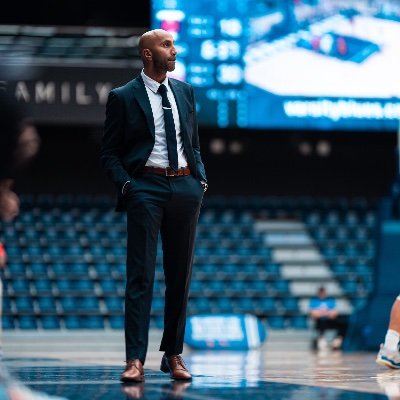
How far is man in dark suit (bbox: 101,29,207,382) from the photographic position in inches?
174

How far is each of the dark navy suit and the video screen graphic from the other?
12.6m

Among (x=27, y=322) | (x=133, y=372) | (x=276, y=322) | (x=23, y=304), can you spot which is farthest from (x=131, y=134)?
(x=276, y=322)

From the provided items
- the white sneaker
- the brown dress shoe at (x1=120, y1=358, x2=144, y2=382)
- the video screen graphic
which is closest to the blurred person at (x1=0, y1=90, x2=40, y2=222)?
the brown dress shoe at (x1=120, y1=358, x2=144, y2=382)

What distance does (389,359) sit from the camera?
6160 millimetres

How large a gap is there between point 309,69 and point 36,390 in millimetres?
14305

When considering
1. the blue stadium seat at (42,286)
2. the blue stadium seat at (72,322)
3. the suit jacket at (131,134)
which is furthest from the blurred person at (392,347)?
the blue stadium seat at (42,286)

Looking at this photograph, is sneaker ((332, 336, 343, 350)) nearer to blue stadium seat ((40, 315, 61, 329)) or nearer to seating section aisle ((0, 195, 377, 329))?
seating section aisle ((0, 195, 377, 329))

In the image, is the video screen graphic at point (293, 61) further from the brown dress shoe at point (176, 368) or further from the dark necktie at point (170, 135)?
the brown dress shoe at point (176, 368)

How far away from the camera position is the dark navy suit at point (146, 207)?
440 centimetres

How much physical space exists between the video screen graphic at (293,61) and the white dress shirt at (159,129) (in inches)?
494

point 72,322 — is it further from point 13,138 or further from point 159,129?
point 13,138

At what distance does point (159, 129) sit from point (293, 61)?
531 inches

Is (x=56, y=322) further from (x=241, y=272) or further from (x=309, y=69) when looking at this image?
(x=309, y=69)

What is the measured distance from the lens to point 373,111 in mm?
17531
